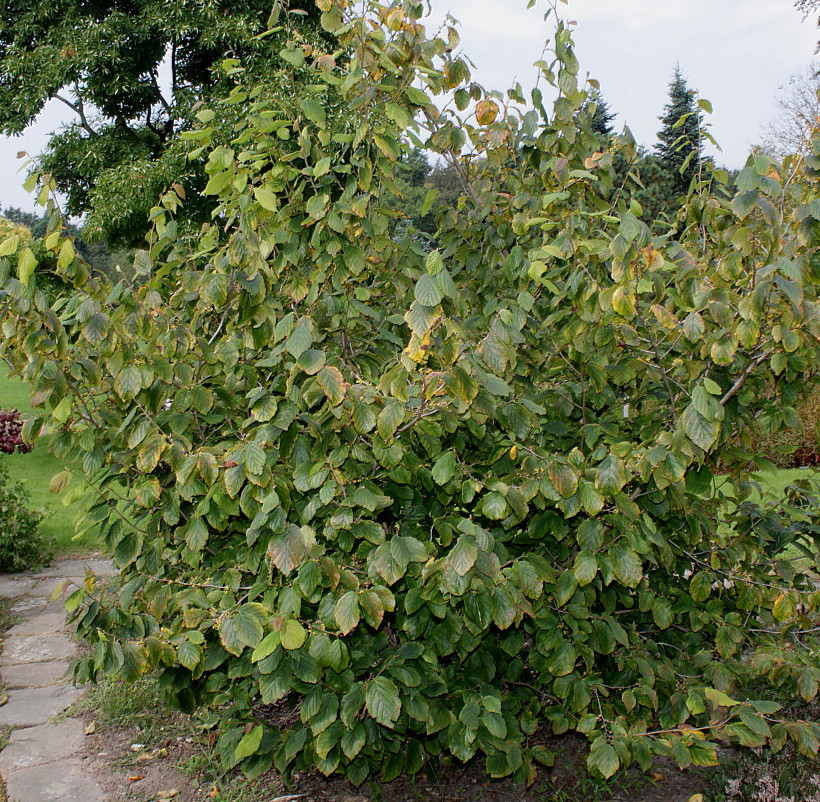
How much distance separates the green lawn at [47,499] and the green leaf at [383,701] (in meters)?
1.62

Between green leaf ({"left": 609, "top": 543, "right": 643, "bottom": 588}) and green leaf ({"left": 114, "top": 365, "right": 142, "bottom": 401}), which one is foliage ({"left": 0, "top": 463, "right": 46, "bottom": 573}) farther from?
green leaf ({"left": 609, "top": 543, "right": 643, "bottom": 588})

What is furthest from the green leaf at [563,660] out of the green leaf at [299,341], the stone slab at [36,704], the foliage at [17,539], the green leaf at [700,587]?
the foliage at [17,539]

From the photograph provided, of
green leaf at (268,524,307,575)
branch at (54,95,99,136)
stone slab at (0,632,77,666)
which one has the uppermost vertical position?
branch at (54,95,99,136)

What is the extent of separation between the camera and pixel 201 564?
259 cm

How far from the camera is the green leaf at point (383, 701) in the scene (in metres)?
1.95

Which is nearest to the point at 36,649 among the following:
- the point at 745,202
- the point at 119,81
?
the point at 745,202

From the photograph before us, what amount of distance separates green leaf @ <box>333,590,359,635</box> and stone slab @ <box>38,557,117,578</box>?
13.6ft

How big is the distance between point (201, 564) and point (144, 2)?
54.3 feet

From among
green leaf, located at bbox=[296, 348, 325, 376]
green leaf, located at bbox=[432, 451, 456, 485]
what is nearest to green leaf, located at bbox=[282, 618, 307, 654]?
green leaf, located at bbox=[432, 451, 456, 485]

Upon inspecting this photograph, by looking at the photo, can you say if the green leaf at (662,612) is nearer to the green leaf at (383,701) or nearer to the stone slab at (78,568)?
the green leaf at (383,701)

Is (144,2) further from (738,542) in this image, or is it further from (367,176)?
(738,542)

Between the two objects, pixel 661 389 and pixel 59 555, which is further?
pixel 59 555

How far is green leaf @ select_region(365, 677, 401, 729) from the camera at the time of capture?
195 centimetres

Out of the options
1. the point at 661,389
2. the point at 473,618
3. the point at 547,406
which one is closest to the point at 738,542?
the point at 661,389
